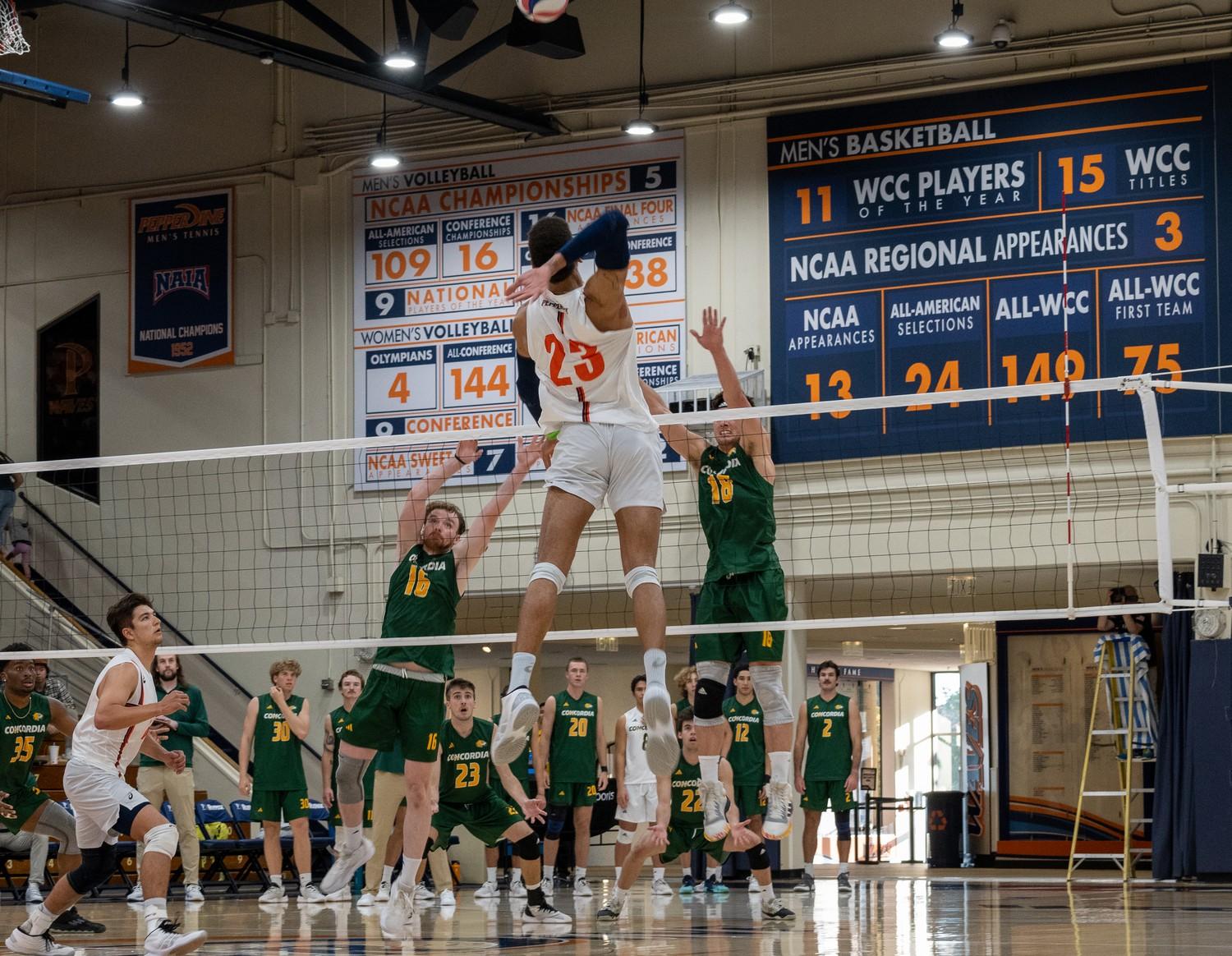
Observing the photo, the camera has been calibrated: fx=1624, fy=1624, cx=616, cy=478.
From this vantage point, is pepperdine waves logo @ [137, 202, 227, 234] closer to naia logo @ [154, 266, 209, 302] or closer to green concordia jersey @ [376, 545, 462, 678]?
naia logo @ [154, 266, 209, 302]

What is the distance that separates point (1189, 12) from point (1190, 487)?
27.8 ft

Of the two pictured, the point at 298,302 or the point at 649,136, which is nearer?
the point at 649,136

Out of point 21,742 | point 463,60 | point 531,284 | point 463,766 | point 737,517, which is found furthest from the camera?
point 463,60

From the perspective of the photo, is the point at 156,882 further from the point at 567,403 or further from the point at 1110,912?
the point at 1110,912

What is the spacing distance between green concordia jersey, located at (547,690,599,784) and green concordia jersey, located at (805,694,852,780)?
2060 mm

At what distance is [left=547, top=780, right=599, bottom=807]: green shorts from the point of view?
1421 centimetres

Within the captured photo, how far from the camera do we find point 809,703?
15.1 m

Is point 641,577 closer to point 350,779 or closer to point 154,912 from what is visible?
point 154,912

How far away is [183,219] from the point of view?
19.0 meters

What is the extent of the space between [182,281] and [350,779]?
11181 mm

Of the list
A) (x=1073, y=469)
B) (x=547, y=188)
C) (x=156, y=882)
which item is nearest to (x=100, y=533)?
(x=547, y=188)

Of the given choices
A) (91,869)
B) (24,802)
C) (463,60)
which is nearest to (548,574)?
(91,869)

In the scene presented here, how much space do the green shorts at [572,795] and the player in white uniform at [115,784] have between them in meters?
6.95

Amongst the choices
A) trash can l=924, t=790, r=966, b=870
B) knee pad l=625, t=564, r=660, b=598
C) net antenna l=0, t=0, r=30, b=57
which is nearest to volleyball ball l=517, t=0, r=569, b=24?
net antenna l=0, t=0, r=30, b=57
